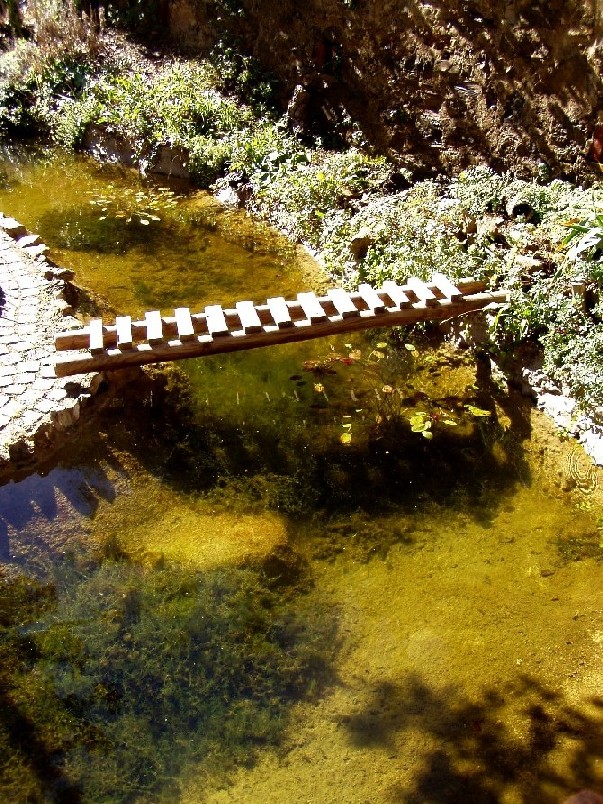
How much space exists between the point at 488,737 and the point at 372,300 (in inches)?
126

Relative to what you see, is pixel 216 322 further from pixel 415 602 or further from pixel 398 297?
pixel 415 602

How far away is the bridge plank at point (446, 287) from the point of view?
5500mm

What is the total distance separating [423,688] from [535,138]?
5815mm

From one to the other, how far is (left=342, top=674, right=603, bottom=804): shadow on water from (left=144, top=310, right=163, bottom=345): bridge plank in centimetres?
278

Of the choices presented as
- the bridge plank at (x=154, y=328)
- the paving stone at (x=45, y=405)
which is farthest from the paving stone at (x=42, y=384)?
the bridge plank at (x=154, y=328)

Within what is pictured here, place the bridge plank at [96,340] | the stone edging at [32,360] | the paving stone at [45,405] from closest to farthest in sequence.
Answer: the bridge plank at [96,340] → the stone edging at [32,360] → the paving stone at [45,405]

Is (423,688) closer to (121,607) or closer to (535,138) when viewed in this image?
(121,607)

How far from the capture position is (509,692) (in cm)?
369

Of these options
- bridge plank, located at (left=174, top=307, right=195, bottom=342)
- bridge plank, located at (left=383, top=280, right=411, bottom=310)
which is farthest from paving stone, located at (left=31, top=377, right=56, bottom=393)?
bridge plank, located at (left=383, top=280, right=411, bottom=310)

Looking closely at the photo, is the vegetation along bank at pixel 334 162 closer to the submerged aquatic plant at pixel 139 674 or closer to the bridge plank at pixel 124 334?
the bridge plank at pixel 124 334

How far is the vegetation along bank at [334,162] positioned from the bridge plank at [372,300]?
96 centimetres

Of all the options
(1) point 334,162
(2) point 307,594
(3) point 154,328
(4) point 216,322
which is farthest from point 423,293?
(1) point 334,162

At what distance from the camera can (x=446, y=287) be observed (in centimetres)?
561

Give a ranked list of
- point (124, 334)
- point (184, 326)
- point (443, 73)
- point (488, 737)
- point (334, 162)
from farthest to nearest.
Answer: point (334, 162), point (443, 73), point (184, 326), point (124, 334), point (488, 737)
